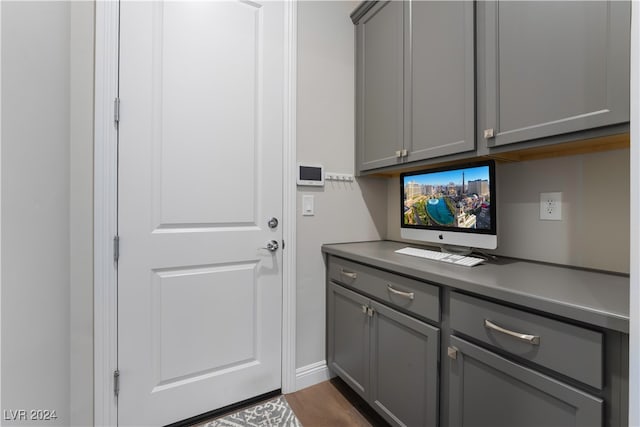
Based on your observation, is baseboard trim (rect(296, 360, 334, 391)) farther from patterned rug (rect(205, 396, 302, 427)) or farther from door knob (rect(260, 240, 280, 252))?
door knob (rect(260, 240, 280, 252))

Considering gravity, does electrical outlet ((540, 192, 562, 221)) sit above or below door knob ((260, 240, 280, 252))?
above

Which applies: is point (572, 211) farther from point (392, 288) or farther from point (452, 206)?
point (392, 288)

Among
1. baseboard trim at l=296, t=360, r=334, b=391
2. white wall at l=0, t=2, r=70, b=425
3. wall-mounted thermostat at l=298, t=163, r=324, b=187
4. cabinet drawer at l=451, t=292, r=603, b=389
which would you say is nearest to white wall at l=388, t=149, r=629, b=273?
cabinet drawer at l=451, t=292, r=603, b=389

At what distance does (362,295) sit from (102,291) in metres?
1.25

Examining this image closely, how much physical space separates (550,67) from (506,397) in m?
1.14

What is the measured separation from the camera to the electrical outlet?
1.16 m

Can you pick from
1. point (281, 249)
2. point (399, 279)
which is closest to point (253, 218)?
point (281, 249)

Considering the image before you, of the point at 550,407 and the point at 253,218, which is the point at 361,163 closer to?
the point at 253,218

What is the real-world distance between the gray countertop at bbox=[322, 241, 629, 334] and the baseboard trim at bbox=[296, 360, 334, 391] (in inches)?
35.4

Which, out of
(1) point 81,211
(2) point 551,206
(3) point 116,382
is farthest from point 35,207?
(2) point 551,206

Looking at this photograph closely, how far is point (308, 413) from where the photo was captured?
1.48 metres

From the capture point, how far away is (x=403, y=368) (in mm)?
1196

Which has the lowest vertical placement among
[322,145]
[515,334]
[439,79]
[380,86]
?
[515,334]

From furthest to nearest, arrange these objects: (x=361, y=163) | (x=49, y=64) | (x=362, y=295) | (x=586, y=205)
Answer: (x=361, y=163) < (x=362, y=295) < (x=586, y=205) < (x=49, y=64)
